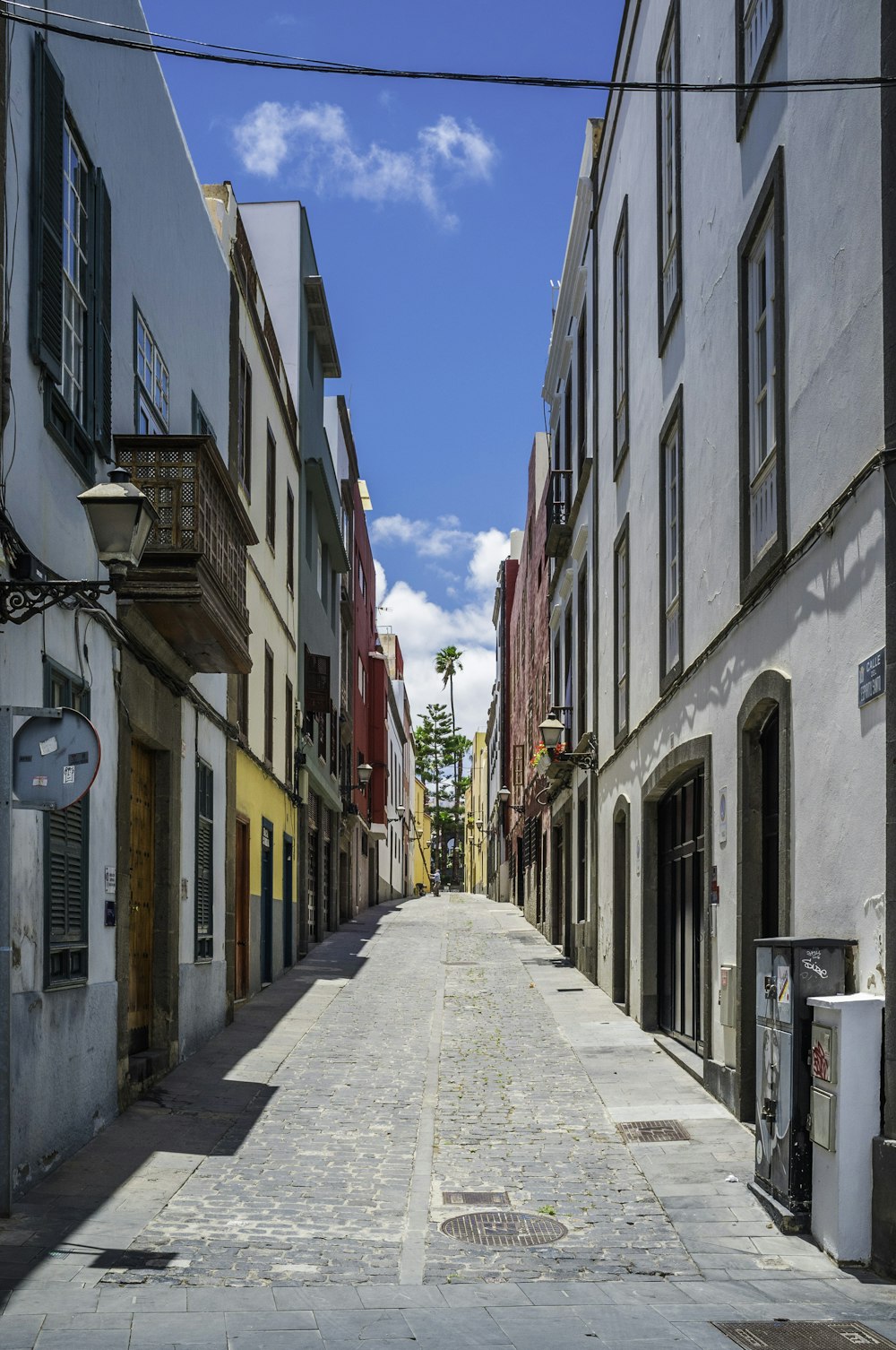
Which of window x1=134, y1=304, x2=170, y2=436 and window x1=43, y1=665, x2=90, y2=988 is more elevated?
window x1=134, y1=304, x2=170, y2=436

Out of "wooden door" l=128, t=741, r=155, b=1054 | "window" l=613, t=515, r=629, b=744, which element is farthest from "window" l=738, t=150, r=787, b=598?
"window" l=613, t=515, r=629, b=744

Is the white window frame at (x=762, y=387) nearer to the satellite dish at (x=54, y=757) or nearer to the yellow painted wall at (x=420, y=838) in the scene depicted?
the satellite dish at (x=54, y=757)

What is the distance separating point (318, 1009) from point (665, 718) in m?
6.20

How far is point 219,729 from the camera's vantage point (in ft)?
52.9

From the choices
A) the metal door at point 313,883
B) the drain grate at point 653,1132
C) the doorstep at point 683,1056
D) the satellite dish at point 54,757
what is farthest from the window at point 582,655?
the satellite dish at point 54,757

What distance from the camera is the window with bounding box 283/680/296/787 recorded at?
2302 centimetres

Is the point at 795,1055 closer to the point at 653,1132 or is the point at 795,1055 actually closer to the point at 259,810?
the point at 653,1132

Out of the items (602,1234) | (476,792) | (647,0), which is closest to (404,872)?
(476,792)

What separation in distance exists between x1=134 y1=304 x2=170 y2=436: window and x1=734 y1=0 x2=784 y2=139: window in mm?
5058

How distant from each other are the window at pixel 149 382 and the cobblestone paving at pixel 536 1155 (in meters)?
6.17

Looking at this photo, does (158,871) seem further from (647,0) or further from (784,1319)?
(647,0)

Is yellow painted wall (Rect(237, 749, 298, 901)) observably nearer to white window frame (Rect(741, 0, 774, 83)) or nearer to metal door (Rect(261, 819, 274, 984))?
metal door (Rect(261, 819, 274, 984))

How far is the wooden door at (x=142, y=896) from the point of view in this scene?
12500 mm

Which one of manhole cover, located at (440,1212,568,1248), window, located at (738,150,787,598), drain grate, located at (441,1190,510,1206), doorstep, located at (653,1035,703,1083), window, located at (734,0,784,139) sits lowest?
doorstep, located at (653,1035,703,1083)
